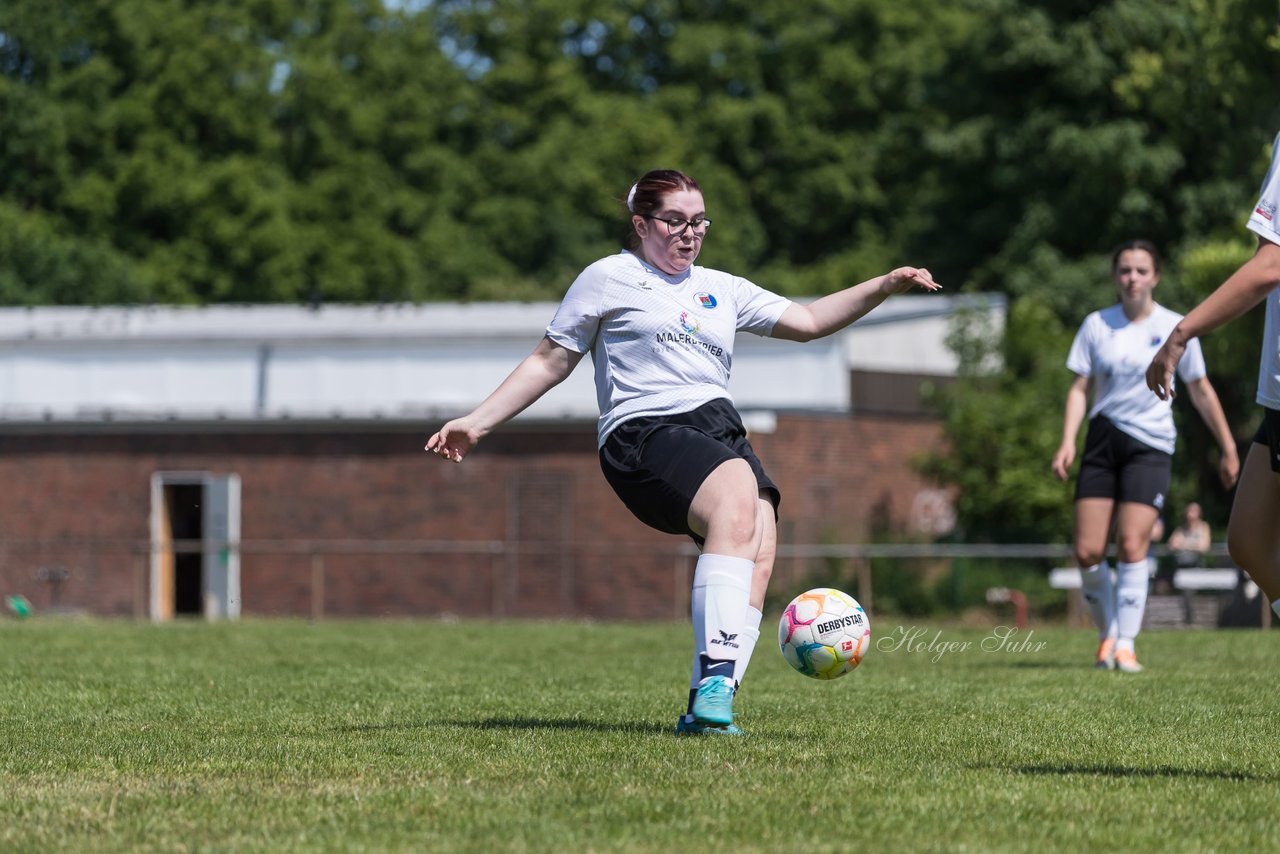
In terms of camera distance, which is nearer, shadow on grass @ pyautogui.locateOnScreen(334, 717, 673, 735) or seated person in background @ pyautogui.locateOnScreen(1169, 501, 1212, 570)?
shadow on grass @ pyautogui.locateOnScreen(334, 717, 673, 735)

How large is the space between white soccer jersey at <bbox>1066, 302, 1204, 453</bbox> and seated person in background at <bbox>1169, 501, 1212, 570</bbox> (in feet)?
45.7

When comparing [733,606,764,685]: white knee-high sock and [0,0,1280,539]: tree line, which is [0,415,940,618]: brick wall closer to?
[0,0,1280,539]: tree line

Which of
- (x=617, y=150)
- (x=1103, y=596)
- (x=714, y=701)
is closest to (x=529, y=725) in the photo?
(x=714, y=701)

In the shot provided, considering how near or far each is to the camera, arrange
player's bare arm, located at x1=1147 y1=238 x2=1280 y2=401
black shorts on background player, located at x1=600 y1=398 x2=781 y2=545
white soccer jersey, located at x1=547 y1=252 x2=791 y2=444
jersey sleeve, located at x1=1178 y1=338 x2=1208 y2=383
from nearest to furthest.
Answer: player's bare arm, located at x1=1147 y1=238 x2=1280 y2=401 → black shorts on background player, located at x1=600 y1=398 x2=781 y2=545 → white soccer jersey, located at x1=547 y1=252 x2=791 y2=444 → jersey sleeve, located at x1=1178 y1=338 x2=1208 y2=383

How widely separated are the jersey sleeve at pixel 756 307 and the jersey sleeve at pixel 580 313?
Answer: 0.59m

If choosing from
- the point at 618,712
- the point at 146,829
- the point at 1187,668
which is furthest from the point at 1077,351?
the point at 146,829

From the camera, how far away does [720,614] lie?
7168 millimetres

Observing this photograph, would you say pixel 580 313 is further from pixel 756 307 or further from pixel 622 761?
pixel 622 761

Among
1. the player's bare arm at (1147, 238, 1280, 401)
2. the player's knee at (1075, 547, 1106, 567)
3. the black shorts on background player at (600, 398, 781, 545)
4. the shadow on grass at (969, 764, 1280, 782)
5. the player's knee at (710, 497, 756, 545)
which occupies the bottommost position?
the shadow on grass at (969, 764, 1280, 782)

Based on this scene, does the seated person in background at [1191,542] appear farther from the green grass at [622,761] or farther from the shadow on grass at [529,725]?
the shadow on grass at [529,725]

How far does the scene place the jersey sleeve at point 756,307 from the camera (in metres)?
7.81

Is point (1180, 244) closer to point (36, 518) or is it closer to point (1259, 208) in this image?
point (36, 518)

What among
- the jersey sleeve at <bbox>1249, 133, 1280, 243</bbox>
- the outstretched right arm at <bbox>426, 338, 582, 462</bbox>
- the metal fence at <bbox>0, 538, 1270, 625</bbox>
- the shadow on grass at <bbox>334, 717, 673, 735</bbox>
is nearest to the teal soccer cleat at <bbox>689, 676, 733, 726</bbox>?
the shadow on grass at <bbox>334, 717, 673, 735</bbox>

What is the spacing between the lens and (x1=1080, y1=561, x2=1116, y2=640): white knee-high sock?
12289 millimetres
